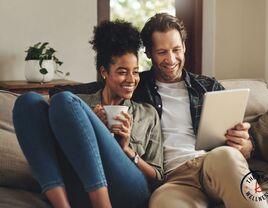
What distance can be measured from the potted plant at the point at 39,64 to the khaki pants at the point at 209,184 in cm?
133

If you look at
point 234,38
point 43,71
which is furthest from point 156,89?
point 234,38

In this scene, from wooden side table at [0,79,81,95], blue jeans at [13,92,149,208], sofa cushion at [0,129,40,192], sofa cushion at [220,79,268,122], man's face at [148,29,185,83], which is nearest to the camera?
blue jeans at [13,92,149,208]

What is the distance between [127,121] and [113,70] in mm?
284

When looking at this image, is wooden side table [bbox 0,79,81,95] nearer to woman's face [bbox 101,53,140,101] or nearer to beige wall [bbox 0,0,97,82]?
beige wall [bbox 0,0,97,82]

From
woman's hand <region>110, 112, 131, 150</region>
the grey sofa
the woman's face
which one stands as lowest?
the grey sofa

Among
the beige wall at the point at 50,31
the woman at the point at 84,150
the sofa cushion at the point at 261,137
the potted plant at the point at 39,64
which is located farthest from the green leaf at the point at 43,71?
the sofa cushion at the point at 261,137

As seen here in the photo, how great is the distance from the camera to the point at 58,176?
1.27m

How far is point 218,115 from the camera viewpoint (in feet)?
5.00

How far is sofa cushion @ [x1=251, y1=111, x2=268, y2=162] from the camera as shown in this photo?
191 cm

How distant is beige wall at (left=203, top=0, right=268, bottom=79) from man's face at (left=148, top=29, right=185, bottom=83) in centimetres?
142

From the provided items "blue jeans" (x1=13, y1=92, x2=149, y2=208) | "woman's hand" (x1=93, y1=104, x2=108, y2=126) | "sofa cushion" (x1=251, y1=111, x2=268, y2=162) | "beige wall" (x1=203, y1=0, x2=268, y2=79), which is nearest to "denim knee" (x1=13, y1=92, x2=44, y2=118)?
"blue jeans" (x1=13, y1=92, x2=149, y2=208)

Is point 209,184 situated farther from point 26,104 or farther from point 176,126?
point 26,104

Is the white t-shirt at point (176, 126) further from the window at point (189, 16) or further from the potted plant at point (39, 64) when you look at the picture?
the window at point (189, 16)

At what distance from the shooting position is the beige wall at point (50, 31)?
2.72 meters
